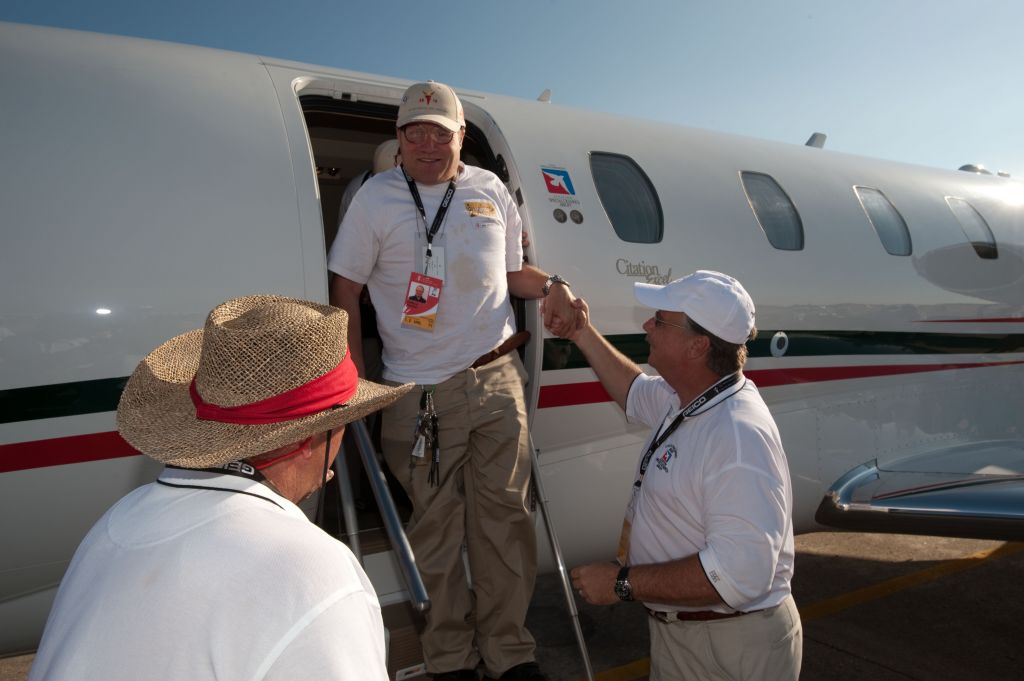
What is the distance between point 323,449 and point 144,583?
1.48ft

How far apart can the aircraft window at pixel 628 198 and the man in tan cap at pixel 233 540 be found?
11.2 ft

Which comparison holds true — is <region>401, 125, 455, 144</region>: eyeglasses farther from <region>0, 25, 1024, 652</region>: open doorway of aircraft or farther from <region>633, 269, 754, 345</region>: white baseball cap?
<region>633, 269, 754, 345</region>: white baseball cap

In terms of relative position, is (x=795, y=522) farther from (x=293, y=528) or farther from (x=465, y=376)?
(x=293, y=528)

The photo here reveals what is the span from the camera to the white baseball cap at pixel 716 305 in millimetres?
2744

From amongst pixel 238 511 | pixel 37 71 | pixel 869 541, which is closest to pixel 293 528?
pixel 238 511

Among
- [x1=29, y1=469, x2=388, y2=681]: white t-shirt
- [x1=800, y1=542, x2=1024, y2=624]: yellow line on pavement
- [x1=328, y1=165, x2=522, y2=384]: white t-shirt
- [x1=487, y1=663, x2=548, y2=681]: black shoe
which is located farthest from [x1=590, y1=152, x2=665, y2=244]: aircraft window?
[x1=29, y1=469, x2=388, y2=681]: white t-shirt

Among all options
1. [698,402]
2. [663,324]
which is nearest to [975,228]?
[663,324]

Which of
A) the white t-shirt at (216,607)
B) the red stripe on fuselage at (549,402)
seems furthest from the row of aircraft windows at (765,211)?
the white t-shirt at (216,607)

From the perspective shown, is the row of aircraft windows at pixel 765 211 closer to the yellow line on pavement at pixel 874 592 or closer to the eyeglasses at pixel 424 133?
the eyeglasses at pixel 424 133

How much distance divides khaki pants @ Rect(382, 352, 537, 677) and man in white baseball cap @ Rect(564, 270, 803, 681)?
0.85 metres

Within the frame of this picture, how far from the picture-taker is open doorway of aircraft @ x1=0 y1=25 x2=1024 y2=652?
3123 mm

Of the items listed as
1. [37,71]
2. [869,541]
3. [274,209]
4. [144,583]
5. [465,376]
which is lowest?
[869,541]

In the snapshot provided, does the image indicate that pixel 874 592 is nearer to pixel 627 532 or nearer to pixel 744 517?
pixel 627 532

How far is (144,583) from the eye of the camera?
1224mm
